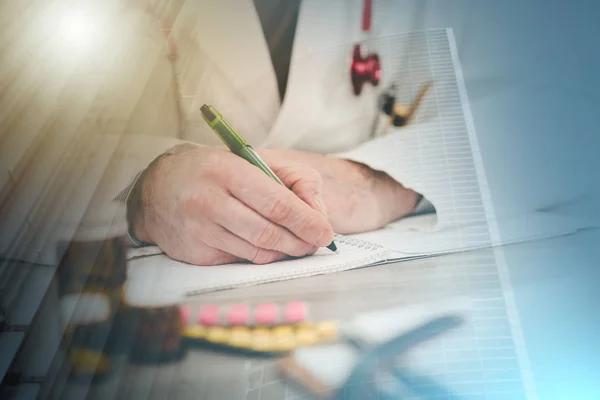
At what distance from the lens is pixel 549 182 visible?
3.12 ft

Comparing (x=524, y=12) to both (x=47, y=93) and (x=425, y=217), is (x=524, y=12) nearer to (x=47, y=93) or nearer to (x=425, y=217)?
(x=425, y=217)

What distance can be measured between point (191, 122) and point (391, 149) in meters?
0.31

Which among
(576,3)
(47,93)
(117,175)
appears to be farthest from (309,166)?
(576,3)

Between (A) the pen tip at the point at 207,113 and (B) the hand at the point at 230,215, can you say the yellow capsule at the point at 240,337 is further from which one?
(A) the pen tip at the point at 207,113

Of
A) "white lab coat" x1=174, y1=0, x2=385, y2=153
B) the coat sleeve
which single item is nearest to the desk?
the coat sleeve

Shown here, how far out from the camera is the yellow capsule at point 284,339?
823 millimetres

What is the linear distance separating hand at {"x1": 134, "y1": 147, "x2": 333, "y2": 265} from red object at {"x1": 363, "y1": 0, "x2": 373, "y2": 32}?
0.32m

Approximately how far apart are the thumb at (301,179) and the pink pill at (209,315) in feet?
0.64

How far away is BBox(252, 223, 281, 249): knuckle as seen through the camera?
875mm

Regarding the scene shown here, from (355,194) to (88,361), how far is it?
43 centimetres

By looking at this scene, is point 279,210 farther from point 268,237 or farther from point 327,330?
point 327,330

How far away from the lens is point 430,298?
2.81ft

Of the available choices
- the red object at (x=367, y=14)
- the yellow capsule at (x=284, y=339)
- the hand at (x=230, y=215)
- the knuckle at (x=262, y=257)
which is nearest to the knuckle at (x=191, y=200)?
the hand at (x=230, y=215)

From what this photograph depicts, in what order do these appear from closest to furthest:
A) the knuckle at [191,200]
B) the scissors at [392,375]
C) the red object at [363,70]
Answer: the scissors at [392,375]
the knuckle at [191,200]
the red object at [363,70]
